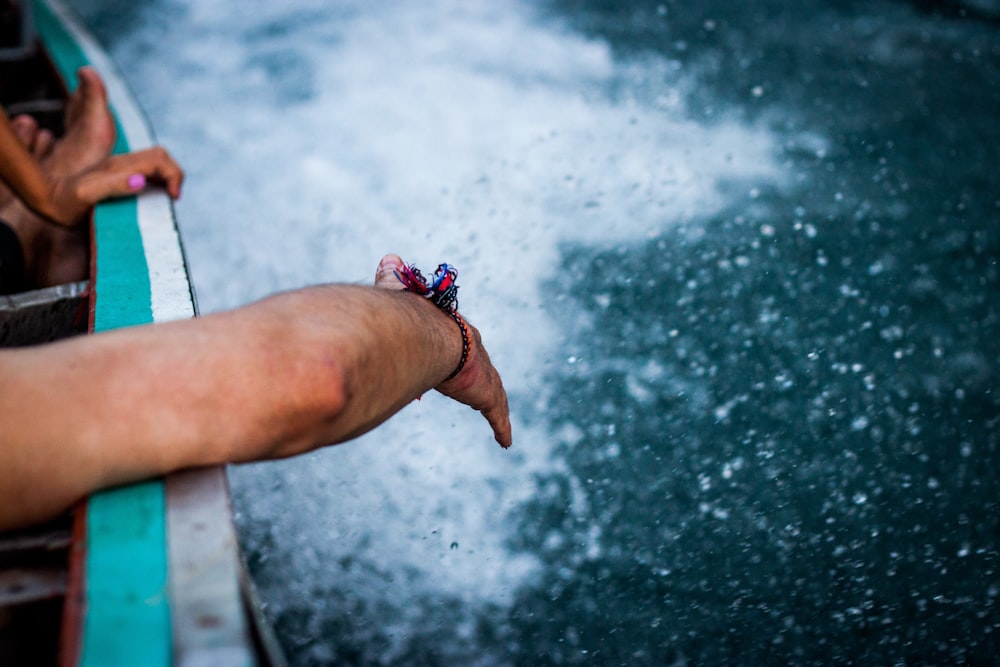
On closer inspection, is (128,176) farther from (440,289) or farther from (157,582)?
(157,582)

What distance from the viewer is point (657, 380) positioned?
1787 mm

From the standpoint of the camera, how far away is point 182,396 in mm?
746

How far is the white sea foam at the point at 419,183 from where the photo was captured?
162 centimetres

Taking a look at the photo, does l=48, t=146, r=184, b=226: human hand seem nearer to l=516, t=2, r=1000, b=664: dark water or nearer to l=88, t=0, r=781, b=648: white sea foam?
l=88, t=0, r=781, b=648: white sea foam

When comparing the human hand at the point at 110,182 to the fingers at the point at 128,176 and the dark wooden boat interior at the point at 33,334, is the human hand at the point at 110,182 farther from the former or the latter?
the dark wooden boat interior at the point at 33,334

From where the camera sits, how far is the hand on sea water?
3.83 feet

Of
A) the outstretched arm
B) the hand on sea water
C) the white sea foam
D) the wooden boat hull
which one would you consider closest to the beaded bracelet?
the hand on sea water

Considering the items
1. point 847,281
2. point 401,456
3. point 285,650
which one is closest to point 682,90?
point 847,281

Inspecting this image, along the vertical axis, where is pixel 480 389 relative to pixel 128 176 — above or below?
below

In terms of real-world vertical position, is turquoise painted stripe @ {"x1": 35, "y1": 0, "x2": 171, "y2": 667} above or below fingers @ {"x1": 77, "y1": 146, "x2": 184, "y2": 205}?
above

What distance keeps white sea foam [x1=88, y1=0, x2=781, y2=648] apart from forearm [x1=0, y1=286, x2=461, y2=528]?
78 cm

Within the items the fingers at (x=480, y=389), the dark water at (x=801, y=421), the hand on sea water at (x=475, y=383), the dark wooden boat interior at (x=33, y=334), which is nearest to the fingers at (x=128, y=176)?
the dark wooden boat interior at (x=33, y=334)

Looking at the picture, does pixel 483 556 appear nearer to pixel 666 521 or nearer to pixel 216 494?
pixel 666 521

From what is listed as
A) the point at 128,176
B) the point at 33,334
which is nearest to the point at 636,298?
the point at 128,176
